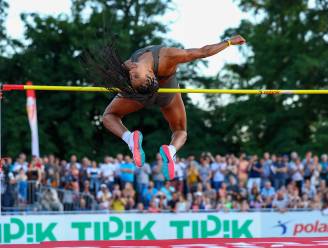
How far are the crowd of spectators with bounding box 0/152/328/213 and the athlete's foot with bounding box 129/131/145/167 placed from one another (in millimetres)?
5645

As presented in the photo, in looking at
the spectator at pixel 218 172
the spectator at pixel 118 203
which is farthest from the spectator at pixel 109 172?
the spectator at pixel 218 172

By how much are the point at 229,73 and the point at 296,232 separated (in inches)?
616

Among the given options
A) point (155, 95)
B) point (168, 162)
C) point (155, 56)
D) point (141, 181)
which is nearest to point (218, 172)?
point (141, 181)

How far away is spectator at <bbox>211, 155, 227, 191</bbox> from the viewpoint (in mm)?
14477

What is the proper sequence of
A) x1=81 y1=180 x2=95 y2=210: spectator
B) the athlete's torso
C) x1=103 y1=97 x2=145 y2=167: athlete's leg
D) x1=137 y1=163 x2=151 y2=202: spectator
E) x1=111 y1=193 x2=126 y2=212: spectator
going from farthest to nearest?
x1=137 y1=163 x2=151 y2=202: spectator → x1=81 y1=180 x2=95 y2=210: spectator → x1=111 y1=193 x2=126 y2=212: spectator → x1=103 y1=97 x2=145 y2=167: athlete's leg → the athlete's torso

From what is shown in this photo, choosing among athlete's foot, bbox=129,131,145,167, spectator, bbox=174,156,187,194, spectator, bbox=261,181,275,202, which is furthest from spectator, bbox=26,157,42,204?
athlete's foot, bbox=129,131,145,167

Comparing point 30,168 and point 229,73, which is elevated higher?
point 229,73

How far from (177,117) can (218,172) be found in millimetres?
7068

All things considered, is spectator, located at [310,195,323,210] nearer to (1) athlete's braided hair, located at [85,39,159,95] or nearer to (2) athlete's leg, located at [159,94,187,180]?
(2) athlete's leg, located at [159,94,187,180]

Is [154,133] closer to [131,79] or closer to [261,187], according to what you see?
[261,187]

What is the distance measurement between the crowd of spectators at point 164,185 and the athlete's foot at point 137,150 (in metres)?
5.64

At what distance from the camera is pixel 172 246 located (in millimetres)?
6305

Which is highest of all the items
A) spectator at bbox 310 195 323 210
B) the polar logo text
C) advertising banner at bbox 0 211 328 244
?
spectator at bbox 310 195 323 210

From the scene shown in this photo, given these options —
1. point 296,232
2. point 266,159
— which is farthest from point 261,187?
point 296,232
